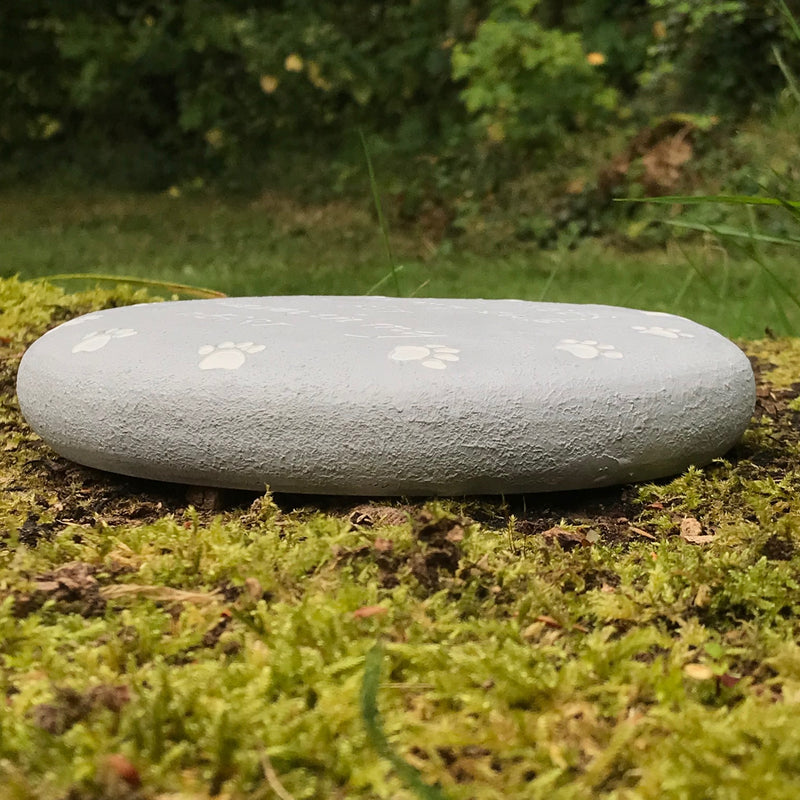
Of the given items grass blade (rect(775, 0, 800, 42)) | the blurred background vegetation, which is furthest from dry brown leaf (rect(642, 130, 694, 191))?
grass blade (rect(775, 0, 800, 42))

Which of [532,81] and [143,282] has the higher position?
[532,81]

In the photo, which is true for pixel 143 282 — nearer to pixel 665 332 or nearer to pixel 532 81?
pixel 665 332

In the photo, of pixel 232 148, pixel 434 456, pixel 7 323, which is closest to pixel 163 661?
pixel 434 456

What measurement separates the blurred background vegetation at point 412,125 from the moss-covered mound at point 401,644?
232 centimetres

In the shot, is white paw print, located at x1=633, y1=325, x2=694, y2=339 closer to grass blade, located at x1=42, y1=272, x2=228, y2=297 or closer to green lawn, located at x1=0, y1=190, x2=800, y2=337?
green lawn, located at x1=0, y1=190, x2=800, y2=337

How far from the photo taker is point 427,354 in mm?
1670

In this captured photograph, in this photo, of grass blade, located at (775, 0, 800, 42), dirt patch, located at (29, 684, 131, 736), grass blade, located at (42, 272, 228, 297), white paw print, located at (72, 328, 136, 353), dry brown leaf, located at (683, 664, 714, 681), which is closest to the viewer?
dirt patch, located at (29, 684, 131, 736)

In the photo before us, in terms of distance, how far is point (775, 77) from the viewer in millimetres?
5559

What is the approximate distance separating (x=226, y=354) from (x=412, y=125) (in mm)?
6042

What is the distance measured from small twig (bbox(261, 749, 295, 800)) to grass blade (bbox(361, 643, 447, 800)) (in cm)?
10

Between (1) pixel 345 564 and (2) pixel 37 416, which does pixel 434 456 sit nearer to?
(1) pixel 345 564

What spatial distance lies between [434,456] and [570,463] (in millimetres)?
258

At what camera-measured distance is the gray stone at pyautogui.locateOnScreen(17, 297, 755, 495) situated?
1585 mm

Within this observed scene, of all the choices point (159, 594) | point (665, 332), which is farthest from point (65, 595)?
point (665, 332)
